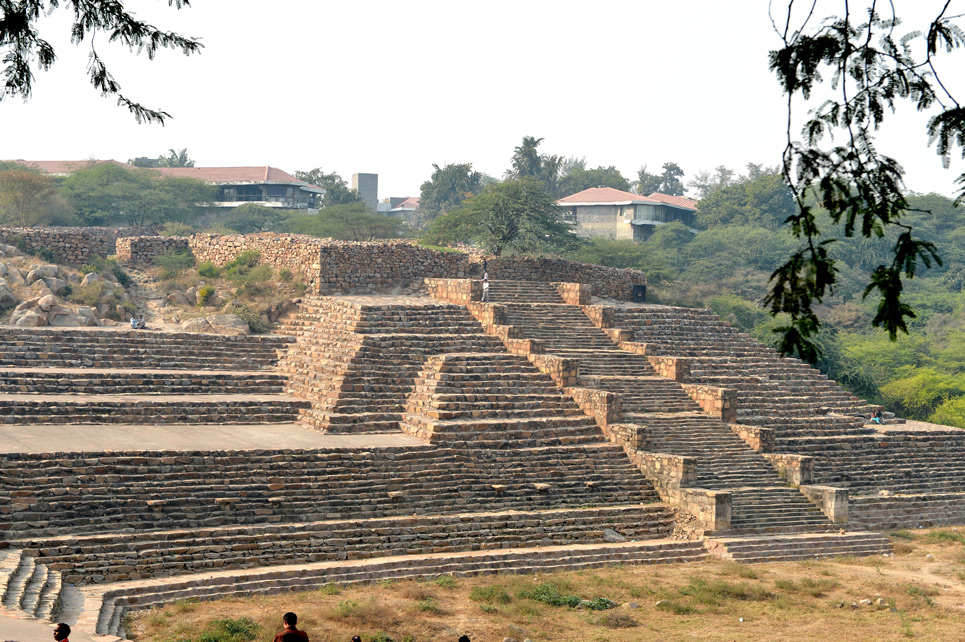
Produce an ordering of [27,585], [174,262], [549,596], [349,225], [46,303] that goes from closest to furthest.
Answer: [27,585]
[549,596]
[46,303]
[174,262]
[349,225]

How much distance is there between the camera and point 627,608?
14.1m

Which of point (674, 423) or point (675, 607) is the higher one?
point (674, 423)

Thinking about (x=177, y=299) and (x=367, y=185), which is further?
(x=367, y=185)

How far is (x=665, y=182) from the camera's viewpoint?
228ft

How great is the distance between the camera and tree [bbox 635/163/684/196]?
68.1 m

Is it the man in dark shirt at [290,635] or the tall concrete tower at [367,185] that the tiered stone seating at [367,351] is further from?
the tall concrete tower at [367,185]

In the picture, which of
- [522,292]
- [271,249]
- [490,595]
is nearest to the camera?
[490,595]

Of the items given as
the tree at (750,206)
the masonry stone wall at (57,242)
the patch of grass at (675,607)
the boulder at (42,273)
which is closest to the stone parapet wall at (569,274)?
the masonry stone wall at (57,242)

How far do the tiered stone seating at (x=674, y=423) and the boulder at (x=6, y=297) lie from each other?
10.2 m

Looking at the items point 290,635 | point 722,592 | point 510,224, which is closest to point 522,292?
point 510,224

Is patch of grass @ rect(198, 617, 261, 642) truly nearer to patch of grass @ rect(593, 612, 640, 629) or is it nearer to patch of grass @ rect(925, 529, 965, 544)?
patch of grass @ rect(593, 612, 640, 629)

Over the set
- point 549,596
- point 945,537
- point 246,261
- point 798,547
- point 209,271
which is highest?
point 246,261

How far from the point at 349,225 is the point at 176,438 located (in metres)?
20.3

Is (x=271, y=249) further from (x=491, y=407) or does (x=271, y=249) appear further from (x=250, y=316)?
(x=491, y=407)
